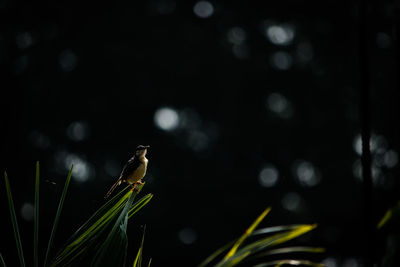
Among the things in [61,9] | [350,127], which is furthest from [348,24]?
[61,9]

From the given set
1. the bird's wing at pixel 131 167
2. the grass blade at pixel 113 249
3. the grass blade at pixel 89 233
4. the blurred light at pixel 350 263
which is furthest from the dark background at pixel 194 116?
the grass blade at pixel 113 249

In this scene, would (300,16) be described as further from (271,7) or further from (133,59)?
(133,59)

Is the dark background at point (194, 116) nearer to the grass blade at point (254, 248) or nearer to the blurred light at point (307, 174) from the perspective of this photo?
the blurred light at point (307, 174)

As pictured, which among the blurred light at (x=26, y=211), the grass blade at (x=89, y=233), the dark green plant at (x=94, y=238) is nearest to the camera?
the dark green plant at (x=94, y=238)

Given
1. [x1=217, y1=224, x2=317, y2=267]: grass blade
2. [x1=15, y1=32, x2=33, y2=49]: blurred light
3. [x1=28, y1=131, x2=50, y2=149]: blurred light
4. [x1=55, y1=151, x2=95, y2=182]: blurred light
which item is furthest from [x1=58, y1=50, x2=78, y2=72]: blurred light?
[x1=217, y1=224, x2=317, y2=267]: grass blade

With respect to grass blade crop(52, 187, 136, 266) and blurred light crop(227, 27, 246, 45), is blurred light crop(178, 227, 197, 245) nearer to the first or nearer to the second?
blurred light crop(227, 27, 246, 45)

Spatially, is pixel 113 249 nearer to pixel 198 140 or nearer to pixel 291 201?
pixel 198 140
